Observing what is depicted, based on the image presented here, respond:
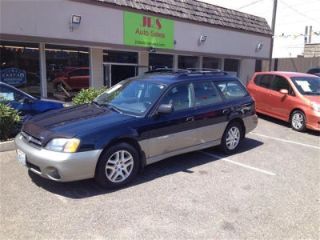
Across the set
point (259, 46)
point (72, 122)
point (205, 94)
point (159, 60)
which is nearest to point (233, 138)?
point (205, 94)

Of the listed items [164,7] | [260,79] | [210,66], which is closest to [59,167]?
[260,79]

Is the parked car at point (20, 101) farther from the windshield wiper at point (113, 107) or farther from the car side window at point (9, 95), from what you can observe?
the windshield wiper at point (113, 107)

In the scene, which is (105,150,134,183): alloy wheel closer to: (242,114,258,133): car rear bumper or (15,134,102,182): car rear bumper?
(15,134,102,182): car rear bumper

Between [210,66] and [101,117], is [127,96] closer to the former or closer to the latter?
[101,117]

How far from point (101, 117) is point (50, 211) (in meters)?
1.54

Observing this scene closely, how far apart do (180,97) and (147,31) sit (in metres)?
6.86

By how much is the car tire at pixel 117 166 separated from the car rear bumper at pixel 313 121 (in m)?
5.84

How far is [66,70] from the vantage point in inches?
428

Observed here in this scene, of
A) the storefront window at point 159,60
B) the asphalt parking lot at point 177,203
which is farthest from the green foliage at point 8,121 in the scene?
the storefront window at point 159,60

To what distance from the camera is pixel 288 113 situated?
979 cm

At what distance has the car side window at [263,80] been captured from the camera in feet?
35.3

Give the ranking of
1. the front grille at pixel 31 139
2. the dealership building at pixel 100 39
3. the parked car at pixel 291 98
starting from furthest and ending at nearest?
the dealership building at pixel 100 39
the parked car at pixel 291 98
the front grille at pixel 31 139

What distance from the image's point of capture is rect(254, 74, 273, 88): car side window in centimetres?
1076

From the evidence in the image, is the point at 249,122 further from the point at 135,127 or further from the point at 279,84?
the point at 279,84
